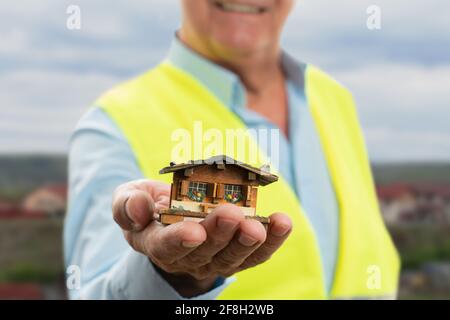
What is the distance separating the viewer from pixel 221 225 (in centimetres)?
44

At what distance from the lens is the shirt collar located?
2.84 ft

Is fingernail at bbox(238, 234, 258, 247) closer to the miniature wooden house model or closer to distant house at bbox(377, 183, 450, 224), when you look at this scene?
the miniature wooden house model

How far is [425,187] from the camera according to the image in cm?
113

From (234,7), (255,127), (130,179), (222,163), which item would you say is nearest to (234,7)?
(234,7)

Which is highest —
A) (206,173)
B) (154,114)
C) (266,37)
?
(266,37)

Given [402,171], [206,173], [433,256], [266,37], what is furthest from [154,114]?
[433,256]

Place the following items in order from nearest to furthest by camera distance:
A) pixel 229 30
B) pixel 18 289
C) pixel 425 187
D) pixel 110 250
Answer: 1. pixel 110 250
2. pixel 229 30
3. pixel 18 289
4. pixel 425 187

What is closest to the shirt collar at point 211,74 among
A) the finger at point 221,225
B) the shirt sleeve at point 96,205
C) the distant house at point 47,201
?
the shirt sleeve at point 96,205

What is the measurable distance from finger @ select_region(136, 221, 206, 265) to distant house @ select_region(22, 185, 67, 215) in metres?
0.58

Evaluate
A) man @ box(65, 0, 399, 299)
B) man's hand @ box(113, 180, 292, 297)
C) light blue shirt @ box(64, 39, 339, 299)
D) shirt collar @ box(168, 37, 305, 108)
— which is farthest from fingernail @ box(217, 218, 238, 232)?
shirt collar @ box(168, 37, 305, 108)

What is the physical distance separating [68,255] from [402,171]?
0.53 meters

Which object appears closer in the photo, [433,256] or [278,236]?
[278,236]

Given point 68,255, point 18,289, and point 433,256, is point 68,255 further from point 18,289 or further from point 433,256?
point 433,256

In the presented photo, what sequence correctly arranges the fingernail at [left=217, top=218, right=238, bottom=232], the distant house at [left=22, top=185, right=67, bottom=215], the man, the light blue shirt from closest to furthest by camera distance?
the fingernail at [left=217, top=218, right=238, bottom=232]
the light blue shirt
the man
the distant house at [left=22, top=185, right=67, bottom=215]
